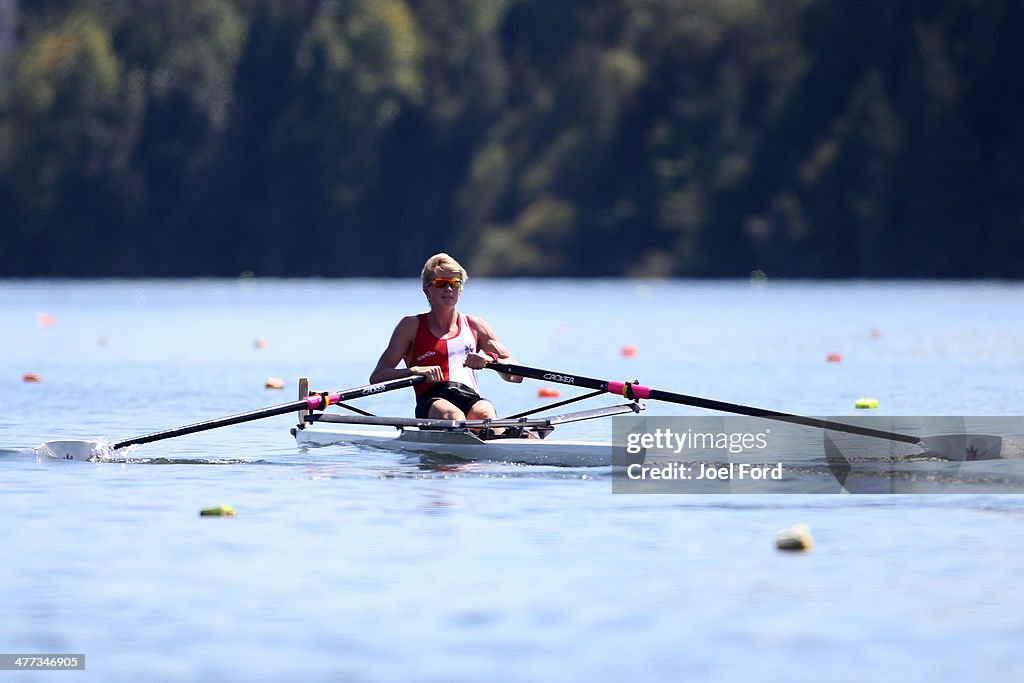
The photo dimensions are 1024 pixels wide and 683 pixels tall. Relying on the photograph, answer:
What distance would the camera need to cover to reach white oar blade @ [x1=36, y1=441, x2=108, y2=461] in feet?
56.4

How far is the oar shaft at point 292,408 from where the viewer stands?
1681 centimetres

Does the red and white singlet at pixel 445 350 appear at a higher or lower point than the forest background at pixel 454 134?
lower

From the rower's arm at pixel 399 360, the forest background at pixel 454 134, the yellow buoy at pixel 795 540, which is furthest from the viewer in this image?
the forest background at pixel 454 134

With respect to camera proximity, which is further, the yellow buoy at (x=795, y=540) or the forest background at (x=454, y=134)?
the forest background at (x=454, y=134)

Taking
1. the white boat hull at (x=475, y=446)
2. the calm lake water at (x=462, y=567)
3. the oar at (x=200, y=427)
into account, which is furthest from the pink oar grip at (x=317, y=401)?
the white boat hull at (x=475, y=446)

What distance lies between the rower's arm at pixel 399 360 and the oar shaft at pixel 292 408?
0.06 meters

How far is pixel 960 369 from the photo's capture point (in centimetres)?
2923

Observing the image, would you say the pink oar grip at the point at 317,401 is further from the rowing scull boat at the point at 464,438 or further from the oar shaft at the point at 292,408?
the rowing scull boat at the point at 464,438

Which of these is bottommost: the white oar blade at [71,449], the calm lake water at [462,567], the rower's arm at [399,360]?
the calm lake water at [462,567]

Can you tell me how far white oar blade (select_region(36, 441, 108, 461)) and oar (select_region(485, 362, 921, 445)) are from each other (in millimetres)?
3642

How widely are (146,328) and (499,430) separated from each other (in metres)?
31.3

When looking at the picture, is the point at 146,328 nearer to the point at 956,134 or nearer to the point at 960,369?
the point at 960,369

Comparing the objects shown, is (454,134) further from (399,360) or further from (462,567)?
(462,567)

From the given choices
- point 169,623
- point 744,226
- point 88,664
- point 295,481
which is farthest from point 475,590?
point 744,226
